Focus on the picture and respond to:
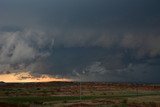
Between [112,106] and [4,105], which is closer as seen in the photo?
[4,105]

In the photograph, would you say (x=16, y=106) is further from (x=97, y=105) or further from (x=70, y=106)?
(x=97, y=105)

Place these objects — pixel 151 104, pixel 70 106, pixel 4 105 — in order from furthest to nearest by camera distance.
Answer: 1. pixel 151 104
2. pixel 70 106
3. pixel 4 105

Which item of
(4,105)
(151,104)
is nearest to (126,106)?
(151,104)

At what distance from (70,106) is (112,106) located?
31.4 ft

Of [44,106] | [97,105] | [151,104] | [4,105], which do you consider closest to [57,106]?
[44,106]

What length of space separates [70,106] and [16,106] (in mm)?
12761

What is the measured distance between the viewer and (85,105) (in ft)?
273

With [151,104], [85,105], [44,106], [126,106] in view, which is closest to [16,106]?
[44,106]

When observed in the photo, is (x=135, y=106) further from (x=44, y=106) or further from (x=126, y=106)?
(x=44, y=106)

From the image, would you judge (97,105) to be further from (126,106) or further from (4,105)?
(4,105)

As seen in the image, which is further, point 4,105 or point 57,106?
point 57,106

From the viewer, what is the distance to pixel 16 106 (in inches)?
2896

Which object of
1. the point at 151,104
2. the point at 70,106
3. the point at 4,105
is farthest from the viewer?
the point at 151,104

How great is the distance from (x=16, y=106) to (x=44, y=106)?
31.1ft
